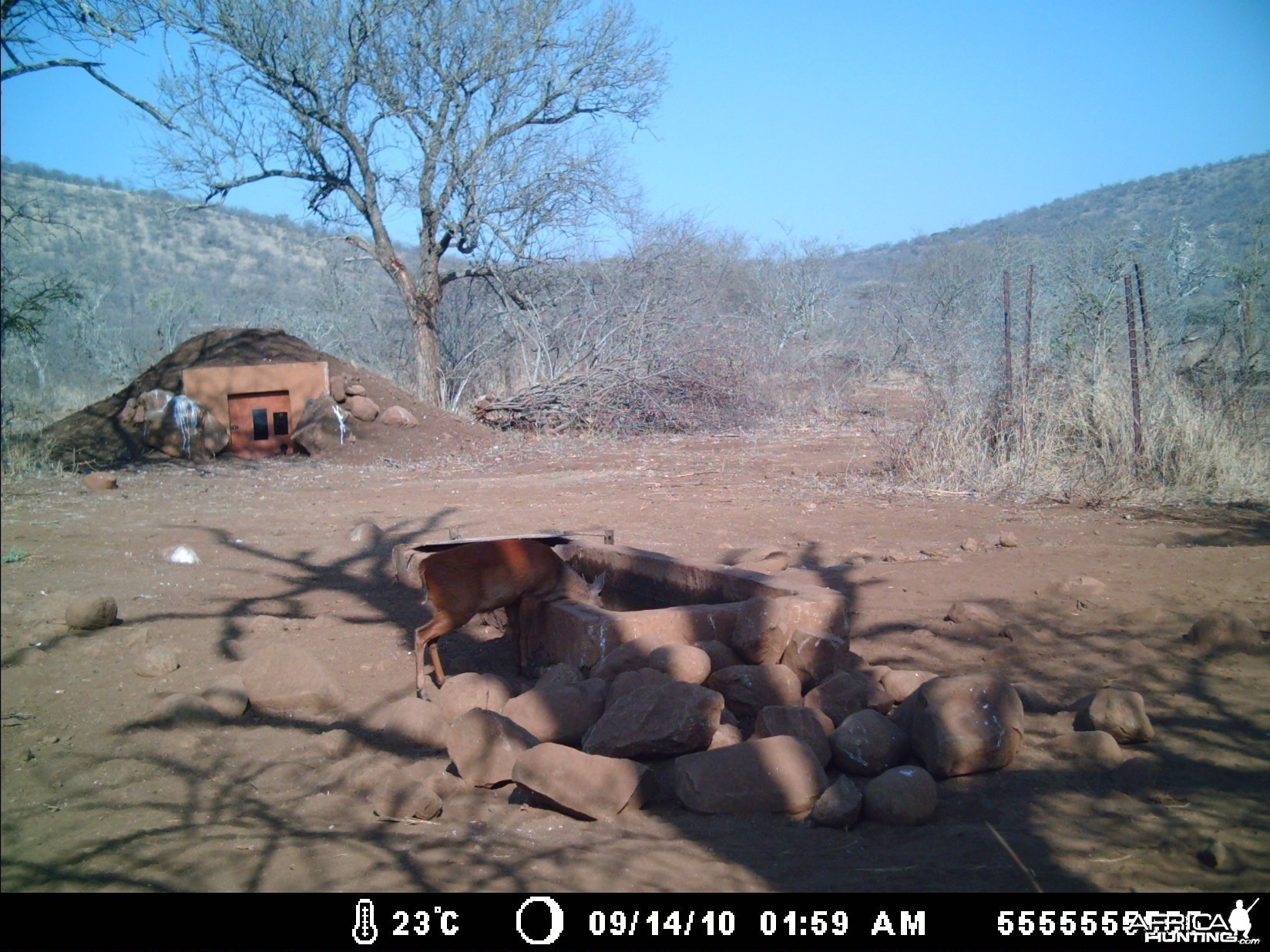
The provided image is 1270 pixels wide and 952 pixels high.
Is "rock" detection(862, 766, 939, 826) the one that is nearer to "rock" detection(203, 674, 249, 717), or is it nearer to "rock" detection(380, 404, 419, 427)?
"rock" detection(203, 674, 249, 717)

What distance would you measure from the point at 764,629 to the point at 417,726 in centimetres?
164

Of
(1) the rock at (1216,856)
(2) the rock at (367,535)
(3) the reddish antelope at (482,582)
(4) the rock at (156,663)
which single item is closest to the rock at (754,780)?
(1) the rock at (1216,856)

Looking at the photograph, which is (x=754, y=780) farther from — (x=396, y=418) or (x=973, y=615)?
(x=396, y=418)

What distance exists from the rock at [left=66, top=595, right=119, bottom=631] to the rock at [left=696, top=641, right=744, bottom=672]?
3.30 metres

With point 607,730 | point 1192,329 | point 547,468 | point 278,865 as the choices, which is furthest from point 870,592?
point 1192,329

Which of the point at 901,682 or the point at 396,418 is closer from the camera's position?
the point at 901,682

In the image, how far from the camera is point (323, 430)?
1400cm

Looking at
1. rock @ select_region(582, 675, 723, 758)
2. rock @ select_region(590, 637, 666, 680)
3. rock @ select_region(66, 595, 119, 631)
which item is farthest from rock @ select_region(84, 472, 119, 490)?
rock @ select_region(582, 675, 723, 758)

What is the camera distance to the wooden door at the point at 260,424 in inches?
560

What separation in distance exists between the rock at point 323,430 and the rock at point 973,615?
10.5 meters

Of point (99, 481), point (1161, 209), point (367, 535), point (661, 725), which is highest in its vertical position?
point (1161, 209)

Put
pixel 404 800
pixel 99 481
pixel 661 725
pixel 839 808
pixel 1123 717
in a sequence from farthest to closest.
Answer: pixel 99 481 < pixel 661 725 < pixel 1123 717 < pixel 404 800 < pixel 839 808

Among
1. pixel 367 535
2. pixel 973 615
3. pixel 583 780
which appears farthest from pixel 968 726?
pixel 367 535

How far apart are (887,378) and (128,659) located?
66.8 feet
